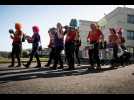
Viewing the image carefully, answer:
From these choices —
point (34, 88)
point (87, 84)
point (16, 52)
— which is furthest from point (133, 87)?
point (16, 52)

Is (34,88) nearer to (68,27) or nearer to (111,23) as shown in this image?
(68,27)

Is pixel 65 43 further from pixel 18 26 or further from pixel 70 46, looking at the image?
pixel 18 26

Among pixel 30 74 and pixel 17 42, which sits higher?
pixel 17 42

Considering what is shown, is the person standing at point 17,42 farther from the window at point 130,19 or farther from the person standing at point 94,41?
the window at point 130,19

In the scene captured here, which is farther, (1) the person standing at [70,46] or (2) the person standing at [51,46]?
(2) the person standing at [51,46]

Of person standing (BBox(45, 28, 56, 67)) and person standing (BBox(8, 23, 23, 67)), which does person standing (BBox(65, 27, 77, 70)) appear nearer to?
person standing (BBox(45, 28, 56, 67))

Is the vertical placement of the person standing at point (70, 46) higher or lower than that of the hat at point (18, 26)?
lower

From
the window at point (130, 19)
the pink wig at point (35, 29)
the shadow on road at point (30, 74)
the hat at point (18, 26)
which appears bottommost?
the shadow on road at point (30, 74)

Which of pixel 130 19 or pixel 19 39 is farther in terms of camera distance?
pixel 130 19

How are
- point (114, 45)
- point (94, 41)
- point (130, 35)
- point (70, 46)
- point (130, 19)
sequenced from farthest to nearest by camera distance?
point (130, 19) → point (130, 35) → point (114, 45) → point (94, 41) → point (70, 46)

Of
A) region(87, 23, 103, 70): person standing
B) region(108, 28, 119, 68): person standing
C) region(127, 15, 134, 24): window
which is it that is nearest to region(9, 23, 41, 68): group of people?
region(87, 23, 103, 70): person standing

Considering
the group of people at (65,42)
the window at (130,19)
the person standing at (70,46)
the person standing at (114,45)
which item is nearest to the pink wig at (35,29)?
the group of people at (65,42)

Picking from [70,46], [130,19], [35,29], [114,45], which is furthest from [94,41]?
[130,19]

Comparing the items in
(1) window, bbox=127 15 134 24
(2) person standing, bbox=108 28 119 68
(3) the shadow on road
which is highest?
(1) window, bbox=127 15 134 24
